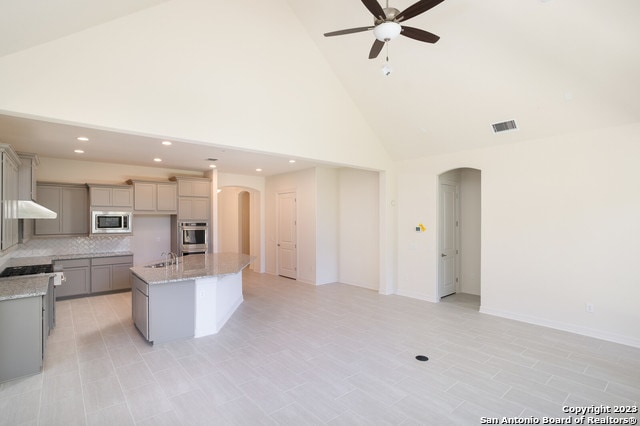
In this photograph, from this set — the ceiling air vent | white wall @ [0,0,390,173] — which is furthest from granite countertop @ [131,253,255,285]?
the ceiling air vent

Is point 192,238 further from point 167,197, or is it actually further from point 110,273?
point 110,273

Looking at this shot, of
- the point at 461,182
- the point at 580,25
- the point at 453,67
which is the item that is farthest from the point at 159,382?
the point at 461,182

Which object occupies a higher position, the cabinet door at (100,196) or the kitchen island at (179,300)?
the cabinet door at (100,196)

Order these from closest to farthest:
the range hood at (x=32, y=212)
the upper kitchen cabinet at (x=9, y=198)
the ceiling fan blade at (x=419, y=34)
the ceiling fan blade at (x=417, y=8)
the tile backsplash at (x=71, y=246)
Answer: the ceiling fan blade at (x=417, y=8), the ceiling fan blade at (x=419, y=34), the upper kitchen cabinet at (x=9, y=198), the range hood at (x=32, y=212), the tile backsplash at (x=71, y=246)

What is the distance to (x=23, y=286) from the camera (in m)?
3.49

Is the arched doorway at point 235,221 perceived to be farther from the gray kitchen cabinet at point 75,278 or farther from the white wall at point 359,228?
the gray kitchen cabinet at point 75,278

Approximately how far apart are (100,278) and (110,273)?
0.19m

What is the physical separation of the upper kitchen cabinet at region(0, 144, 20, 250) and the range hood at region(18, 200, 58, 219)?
0.09 metres

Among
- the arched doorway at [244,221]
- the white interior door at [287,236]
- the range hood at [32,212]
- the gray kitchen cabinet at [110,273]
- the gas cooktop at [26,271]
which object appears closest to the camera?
the gas cooktop at [26,271]

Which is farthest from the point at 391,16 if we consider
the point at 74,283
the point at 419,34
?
the point at 74,283

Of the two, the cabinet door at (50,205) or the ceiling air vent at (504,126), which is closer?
the ceiling air vent at (504,126)

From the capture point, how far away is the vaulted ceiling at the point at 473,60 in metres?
3.10

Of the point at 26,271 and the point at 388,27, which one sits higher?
the point at 388,27

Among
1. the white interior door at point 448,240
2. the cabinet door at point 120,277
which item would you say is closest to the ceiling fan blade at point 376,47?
the white interior door at point 448,240
